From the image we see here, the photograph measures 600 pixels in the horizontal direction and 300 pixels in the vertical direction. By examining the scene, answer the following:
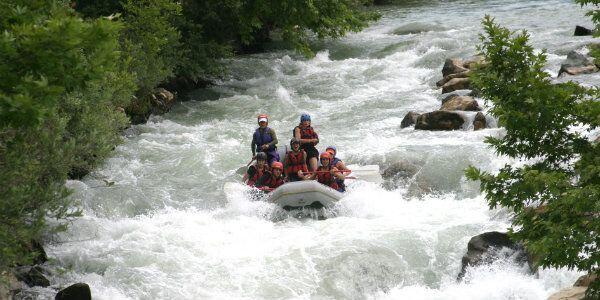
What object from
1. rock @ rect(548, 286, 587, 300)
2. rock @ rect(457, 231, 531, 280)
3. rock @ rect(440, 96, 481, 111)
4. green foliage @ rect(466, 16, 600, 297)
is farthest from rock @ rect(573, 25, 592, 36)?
green foliage @ rect(466, 16, 600, 297)

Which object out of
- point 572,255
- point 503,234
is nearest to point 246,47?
point 503,234

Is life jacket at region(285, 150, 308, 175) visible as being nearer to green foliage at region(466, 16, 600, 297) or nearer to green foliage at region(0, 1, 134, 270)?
green foliage at region(0, 1, 134, 270)

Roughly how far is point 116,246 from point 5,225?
9.41ft

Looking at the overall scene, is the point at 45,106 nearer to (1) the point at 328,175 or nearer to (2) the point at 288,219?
(2) the point at 288,219

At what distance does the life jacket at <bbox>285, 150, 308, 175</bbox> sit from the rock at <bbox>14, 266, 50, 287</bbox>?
484 centimetres

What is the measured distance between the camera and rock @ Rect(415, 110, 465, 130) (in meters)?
15.6

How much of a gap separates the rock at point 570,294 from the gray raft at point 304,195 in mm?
4425

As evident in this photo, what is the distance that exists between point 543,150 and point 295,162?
6.79 m

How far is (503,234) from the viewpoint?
975 centimetres

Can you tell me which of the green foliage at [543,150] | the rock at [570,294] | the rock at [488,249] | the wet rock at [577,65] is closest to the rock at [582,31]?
the wet rock at [577,65]

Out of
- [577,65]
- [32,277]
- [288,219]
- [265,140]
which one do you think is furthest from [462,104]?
[32,277]

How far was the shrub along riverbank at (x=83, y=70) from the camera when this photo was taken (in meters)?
5.48

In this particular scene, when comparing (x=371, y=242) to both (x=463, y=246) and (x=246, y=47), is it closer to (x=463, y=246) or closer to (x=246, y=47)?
(x=463, y=246)

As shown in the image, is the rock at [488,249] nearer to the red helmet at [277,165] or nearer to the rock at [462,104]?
the red helmet at [277,165]
